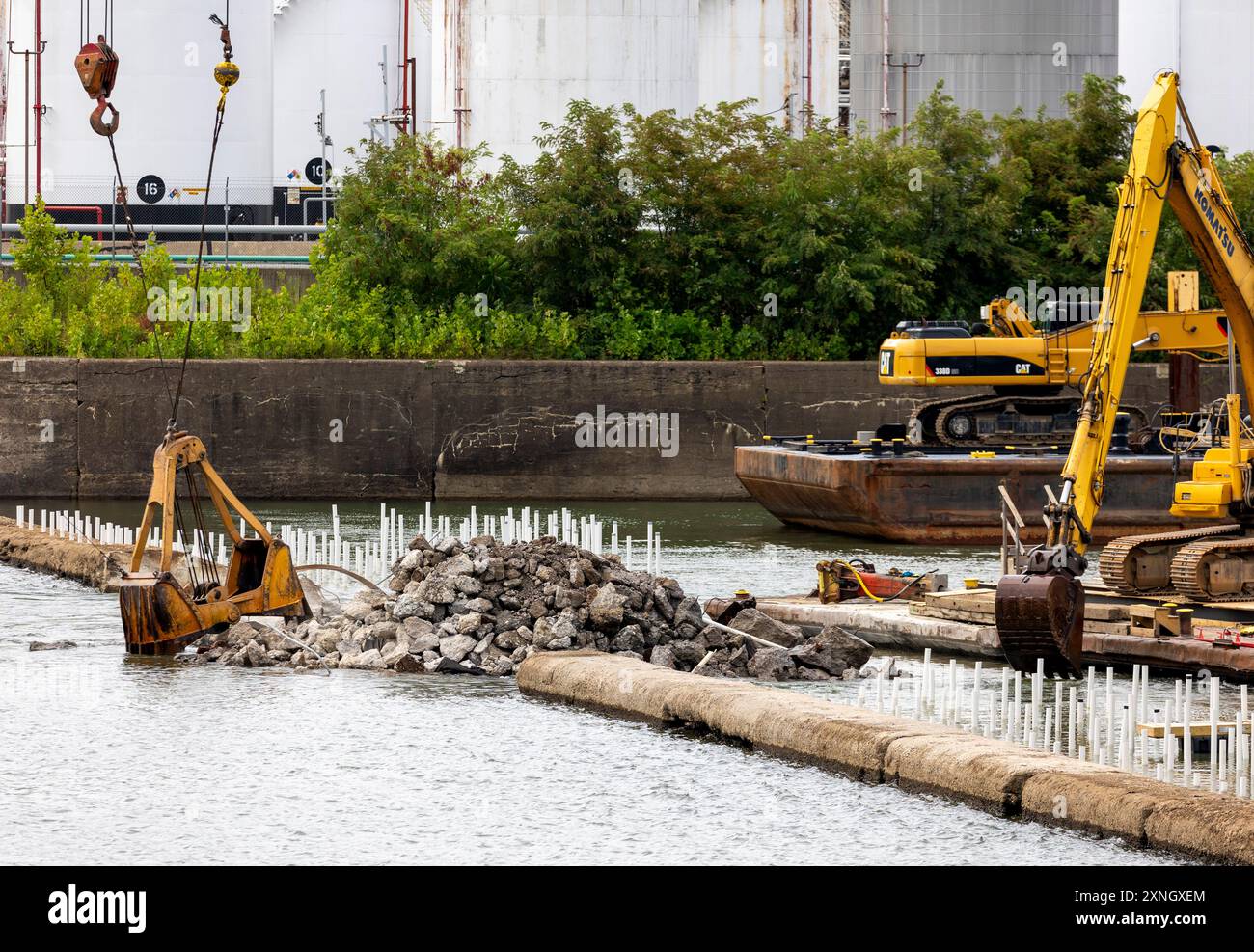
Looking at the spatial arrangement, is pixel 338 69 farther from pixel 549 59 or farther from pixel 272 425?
pixel 272 425

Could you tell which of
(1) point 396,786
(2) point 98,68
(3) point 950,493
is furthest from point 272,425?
(1) point 396,786

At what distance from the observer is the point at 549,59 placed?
45.5m

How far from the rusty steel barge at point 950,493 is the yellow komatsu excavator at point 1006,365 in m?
1.25

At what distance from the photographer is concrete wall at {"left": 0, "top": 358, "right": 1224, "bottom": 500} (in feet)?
124

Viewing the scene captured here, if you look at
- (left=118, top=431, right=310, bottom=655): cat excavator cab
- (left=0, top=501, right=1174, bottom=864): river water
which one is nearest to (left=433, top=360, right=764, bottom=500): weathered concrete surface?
(left=118, top=431, right=310, bottom=655): cat excavator cab

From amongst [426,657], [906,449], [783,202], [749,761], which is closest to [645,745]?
[749,761]

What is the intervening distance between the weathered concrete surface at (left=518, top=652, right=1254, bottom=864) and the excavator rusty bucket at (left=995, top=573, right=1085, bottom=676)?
7.85 ft

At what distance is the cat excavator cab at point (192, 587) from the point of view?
1905 cm

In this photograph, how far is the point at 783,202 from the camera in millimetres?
43125

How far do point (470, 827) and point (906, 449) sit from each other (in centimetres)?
2040

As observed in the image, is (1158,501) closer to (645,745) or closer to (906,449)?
(906,449)

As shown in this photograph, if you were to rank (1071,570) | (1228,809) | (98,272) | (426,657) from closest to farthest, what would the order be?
(1228,809)
(1071,570)
(426,657)
(98,272)

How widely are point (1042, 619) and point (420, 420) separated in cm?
2263

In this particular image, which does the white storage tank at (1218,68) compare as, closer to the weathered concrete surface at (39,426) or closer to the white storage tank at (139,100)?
the white storage tank at (139,100)
